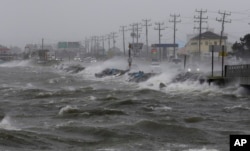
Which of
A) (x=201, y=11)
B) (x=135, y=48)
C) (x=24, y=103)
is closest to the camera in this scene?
(x=24, y=103)

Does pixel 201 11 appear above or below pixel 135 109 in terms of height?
above

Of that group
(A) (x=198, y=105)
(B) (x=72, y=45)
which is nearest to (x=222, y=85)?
(A) (x=198, y=105)

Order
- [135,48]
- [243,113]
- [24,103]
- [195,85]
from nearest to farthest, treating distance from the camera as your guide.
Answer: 1. [243,113]
2. [24,103]
3. [195,85]
4. [135,48]

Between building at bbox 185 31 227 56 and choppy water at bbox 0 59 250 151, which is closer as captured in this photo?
choppy water at bbox 0 59 250 151

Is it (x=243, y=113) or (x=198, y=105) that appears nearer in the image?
(x=243, y=113)

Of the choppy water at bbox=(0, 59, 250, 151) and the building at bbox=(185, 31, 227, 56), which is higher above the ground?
the building at bbox=(185, 31, 227, 56)

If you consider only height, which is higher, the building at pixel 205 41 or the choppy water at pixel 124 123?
the building at pixel 205 41

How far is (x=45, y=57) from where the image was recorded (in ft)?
652

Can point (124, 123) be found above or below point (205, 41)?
below

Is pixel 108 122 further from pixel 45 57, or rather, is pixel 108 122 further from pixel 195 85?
pixel 45 57

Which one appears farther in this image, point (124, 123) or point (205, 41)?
point (205, 41)

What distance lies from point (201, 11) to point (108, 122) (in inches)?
2987

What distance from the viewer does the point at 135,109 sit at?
2994 cm

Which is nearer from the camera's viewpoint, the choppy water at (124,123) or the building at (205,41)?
the choppy water at (124,123)
